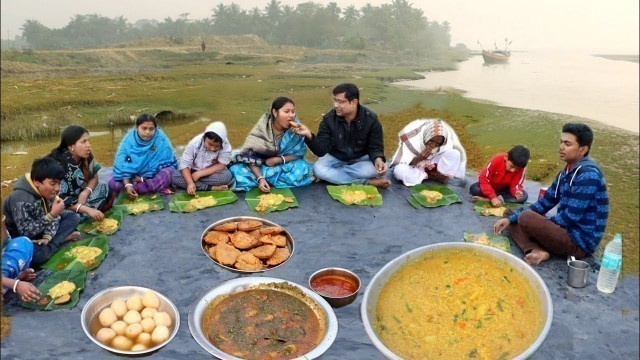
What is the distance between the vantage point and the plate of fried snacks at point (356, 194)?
5.39m

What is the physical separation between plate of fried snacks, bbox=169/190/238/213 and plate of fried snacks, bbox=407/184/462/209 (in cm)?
223

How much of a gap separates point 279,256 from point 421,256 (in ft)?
4.39

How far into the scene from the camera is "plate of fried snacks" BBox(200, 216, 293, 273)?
407 cm

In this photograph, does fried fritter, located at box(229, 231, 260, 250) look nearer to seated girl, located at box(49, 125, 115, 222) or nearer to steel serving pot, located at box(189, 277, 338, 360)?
steel serving pot, located at box(189, 277, 338, 360)

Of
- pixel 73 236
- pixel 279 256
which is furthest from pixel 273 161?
pixel 73 236

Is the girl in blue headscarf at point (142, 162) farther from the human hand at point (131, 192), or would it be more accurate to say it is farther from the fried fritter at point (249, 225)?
the fried fritter at point (249, 225)

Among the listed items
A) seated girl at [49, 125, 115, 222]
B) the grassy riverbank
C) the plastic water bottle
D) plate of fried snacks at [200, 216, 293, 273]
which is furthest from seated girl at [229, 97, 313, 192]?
the grassy riverbank

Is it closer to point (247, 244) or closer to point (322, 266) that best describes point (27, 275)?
point (247, 244)

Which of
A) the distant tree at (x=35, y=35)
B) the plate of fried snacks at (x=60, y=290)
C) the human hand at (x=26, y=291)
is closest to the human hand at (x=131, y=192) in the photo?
the plate of fried snacks at (x=60, y=290)

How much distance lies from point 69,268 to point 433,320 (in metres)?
3.02

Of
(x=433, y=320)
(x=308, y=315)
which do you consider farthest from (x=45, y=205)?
(x=433, y=320)

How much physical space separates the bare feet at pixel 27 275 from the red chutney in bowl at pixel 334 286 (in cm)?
234

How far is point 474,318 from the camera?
3264mm

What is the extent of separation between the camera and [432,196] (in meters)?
5.57
